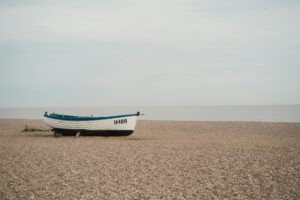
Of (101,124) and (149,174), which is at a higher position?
(101,124)

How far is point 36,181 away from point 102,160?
12.6ft

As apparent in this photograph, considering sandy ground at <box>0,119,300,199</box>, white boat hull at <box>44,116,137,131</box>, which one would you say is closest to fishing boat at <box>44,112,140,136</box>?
white boat hull at <box>44,116,137,131</box>

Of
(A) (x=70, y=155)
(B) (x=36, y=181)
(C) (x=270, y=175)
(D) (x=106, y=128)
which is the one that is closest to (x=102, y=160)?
(A) (x=70, y=155)

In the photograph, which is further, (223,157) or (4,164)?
(223,157)

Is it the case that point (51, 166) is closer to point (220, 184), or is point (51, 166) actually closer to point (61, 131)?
point (220, 184)

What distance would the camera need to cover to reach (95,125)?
23.3 meters

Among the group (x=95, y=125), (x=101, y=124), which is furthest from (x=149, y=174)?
(x=95, y=125)

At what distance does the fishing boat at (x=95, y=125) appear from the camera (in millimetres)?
22750

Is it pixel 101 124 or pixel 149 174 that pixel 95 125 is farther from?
pixel 149 174

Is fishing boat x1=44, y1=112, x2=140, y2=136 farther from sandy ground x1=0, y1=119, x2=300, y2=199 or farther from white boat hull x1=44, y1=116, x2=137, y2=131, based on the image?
sandy ground x1=0, y1=119, x2=300, y2=199

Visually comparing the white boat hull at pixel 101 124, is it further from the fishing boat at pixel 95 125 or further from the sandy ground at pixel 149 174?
the sandy ground at pixel 149 174

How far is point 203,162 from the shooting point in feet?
42.5

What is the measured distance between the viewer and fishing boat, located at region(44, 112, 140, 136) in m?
22.8

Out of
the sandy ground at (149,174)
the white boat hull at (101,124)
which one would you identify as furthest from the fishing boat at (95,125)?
the sandy ground at (149,174)
